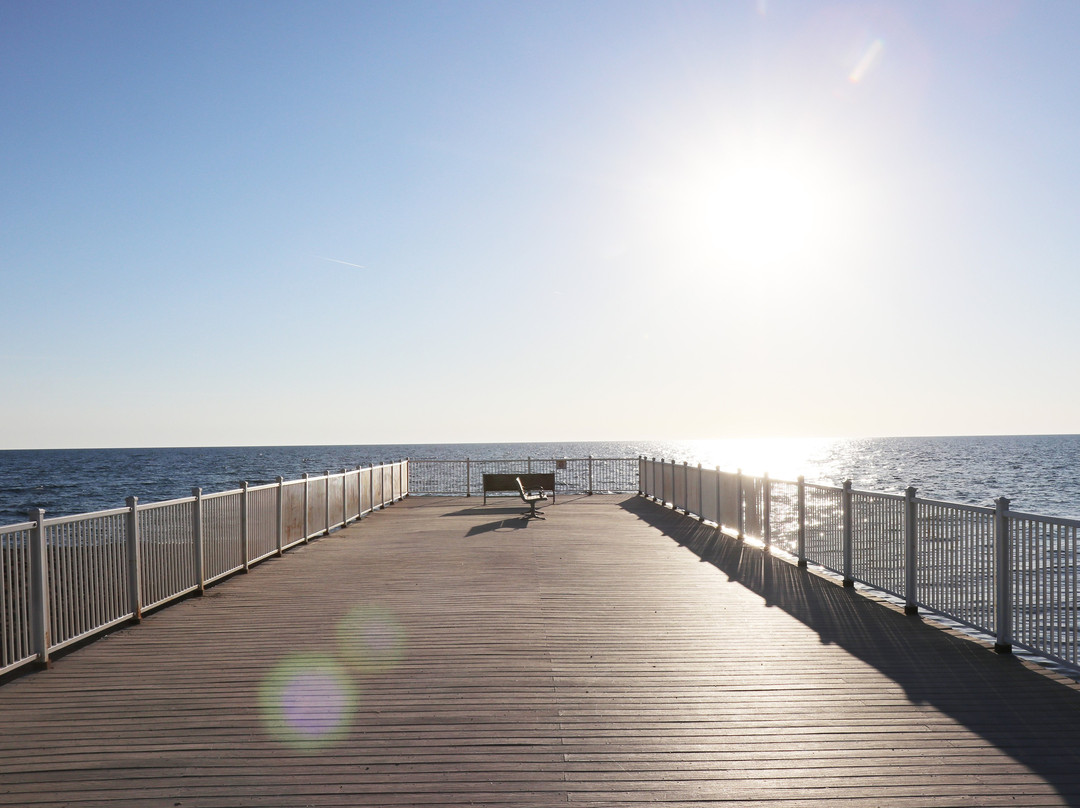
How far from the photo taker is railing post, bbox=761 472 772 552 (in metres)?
12.1

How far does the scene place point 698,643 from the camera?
7.00 m

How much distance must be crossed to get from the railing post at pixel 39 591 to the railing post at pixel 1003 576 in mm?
7663

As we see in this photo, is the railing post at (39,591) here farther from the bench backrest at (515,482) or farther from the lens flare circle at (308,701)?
the bench backrest at (515,482)

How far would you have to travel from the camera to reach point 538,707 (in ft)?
17.4

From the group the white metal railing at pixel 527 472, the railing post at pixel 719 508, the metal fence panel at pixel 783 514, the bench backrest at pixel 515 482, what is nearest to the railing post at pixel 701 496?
the railing post at pixel 719 508

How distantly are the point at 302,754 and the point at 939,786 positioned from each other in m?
3.46

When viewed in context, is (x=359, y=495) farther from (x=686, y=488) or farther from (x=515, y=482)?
(x=686, y=488)

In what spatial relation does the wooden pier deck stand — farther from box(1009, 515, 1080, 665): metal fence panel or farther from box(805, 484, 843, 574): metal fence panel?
box(805, 484, 843, 574): metal fence panel

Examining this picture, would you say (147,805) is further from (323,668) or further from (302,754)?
(323,668)

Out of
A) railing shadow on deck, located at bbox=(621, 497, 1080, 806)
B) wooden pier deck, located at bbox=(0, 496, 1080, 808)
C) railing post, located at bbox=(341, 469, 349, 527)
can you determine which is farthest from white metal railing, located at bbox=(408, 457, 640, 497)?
wooden pier deck, located at bbox=(0, 496, 1080, 808)

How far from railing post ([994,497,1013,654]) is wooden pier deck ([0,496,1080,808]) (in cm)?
20

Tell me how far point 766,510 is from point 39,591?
371 inches

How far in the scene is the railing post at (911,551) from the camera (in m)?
7.81

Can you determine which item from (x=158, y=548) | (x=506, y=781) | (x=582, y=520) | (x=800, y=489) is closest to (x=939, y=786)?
(x=506, y=781)
